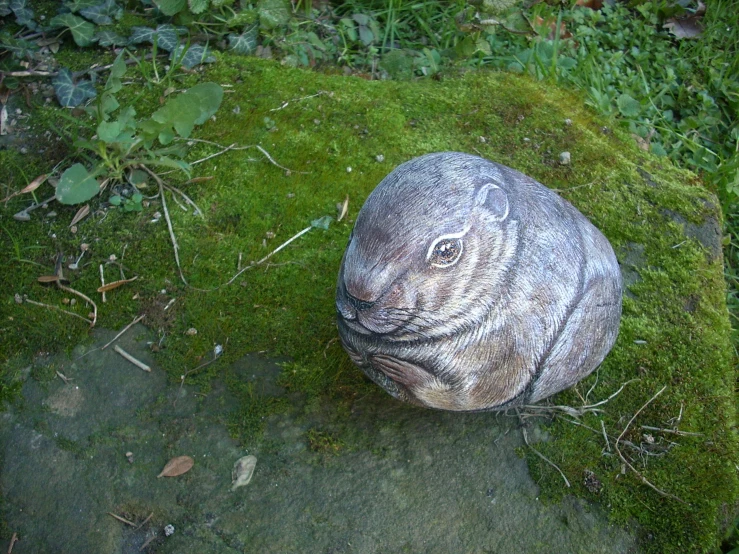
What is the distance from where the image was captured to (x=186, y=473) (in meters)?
2.86

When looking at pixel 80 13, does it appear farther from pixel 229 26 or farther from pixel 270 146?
pixel 270 146

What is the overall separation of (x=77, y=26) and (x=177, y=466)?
2862 mm

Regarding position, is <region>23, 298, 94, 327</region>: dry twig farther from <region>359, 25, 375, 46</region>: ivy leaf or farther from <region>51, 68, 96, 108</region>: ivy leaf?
<region>359, 25, 375, 46</region>: ivy leaf

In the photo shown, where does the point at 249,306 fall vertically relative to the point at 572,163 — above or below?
below

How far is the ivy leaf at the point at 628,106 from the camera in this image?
4.34 metres

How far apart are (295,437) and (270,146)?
1.68m

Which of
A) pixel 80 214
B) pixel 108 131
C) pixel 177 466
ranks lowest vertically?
pixel 177 466

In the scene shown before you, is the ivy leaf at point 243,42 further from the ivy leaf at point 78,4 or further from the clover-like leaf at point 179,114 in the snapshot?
the clover-like leaf at point 179,114

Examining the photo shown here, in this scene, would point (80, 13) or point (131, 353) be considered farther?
point (80, 13)

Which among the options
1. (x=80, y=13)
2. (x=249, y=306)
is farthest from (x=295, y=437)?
(x=80, y=13)

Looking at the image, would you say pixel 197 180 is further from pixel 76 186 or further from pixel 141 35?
pixel 141 35

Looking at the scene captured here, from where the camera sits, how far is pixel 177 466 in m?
2.87

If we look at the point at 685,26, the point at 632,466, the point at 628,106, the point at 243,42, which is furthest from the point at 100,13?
the point at 685,26

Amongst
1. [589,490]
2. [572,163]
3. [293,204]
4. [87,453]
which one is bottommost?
[87,453]
